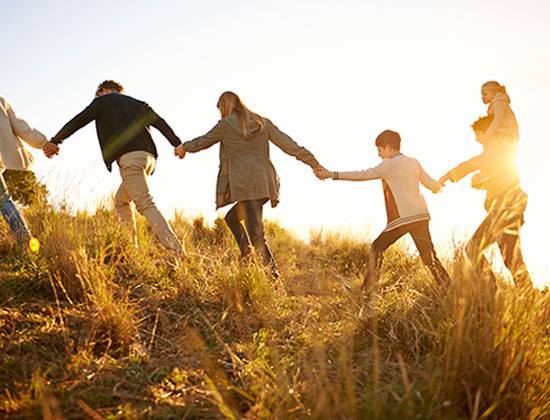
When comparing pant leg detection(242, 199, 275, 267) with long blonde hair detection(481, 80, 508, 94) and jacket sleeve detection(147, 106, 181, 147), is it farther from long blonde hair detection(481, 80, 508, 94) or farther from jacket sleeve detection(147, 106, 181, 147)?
long blonde hair detection(481, 80, 508, 94)

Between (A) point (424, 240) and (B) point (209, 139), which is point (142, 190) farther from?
(A) point (424, 240)

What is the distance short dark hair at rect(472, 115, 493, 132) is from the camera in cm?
509

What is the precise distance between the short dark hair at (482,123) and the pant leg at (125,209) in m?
4.01

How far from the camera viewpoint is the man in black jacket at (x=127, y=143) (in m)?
5.43

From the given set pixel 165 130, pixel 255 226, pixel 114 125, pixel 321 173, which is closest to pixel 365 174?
pixel 321 173

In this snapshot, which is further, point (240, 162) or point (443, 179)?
point (240, 162)

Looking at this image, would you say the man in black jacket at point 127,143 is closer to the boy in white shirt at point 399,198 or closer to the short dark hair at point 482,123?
the boy in white shirt at point 399,198

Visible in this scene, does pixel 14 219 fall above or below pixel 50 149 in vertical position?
below

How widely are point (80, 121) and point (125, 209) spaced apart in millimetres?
1150

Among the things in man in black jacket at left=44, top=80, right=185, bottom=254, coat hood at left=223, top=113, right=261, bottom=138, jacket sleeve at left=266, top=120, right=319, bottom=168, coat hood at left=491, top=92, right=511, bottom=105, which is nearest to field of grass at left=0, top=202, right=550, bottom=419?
man in black jacket at left=44, top=80, right=185, bottom=254

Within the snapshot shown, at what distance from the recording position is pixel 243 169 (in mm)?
5359

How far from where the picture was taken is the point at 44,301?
11.8ft

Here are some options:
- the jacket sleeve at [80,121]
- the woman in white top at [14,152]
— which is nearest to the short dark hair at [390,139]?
the jacket sleeve at [80,121]

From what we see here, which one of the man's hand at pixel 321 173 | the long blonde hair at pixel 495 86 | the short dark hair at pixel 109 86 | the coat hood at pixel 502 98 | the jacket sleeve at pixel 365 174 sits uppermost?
the short dark hair at pixel 109 86
